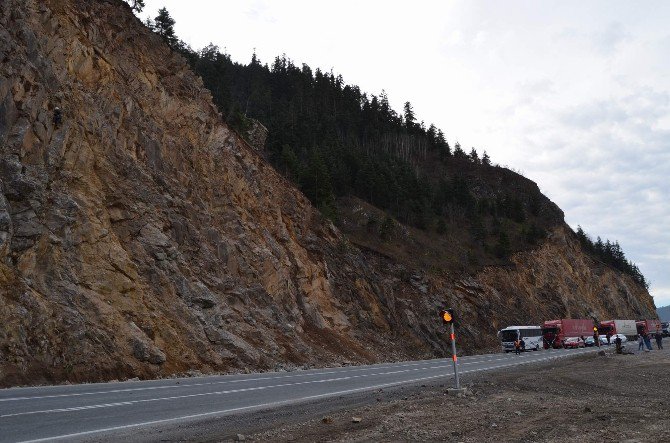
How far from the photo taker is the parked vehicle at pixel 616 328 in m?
66.7

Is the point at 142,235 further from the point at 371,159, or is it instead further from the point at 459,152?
the point at 459,152

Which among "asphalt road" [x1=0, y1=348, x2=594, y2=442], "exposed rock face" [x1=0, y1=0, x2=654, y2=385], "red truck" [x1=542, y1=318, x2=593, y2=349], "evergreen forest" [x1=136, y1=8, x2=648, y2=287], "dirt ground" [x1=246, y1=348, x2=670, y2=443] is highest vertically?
"evergreen forest" [x1=136, y1=8, x2=648, y2=287]

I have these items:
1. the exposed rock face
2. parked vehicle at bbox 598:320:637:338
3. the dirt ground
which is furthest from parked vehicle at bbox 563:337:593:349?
the dirt ground

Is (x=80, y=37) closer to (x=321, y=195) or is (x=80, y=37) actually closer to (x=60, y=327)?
(x=60, y=327)

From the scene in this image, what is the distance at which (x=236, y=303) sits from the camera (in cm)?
3116

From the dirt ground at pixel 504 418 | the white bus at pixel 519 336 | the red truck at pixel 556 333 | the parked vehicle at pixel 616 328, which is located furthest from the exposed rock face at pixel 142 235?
the parked vehicle at pixel 616 328

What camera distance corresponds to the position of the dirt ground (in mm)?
8531

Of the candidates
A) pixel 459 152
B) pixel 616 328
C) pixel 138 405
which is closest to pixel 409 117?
pixel 459 152

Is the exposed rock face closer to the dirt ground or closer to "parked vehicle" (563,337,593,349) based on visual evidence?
the dirt ground

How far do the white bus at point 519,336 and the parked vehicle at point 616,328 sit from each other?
1741 centimetres

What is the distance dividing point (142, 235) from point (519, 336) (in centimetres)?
3568

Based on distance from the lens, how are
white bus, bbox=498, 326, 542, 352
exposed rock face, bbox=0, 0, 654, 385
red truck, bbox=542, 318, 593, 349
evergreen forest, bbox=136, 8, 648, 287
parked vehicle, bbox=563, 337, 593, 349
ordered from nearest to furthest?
exposed rock face, bbox=0, 0, 654, 385 → white bus, bbox=498, 326, 542, 352 → red truck, bbox=542, 318, 593, 349 → parked vehicle, bbox=563, 337, 593, 349 → evergreen forest, bbox=136, 8, 648, 287

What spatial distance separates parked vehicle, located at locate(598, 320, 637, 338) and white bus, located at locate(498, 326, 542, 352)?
686 inches

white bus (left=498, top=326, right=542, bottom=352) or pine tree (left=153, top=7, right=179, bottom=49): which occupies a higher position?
pine tree (left=153, top=7, right=179, bottom=49)
